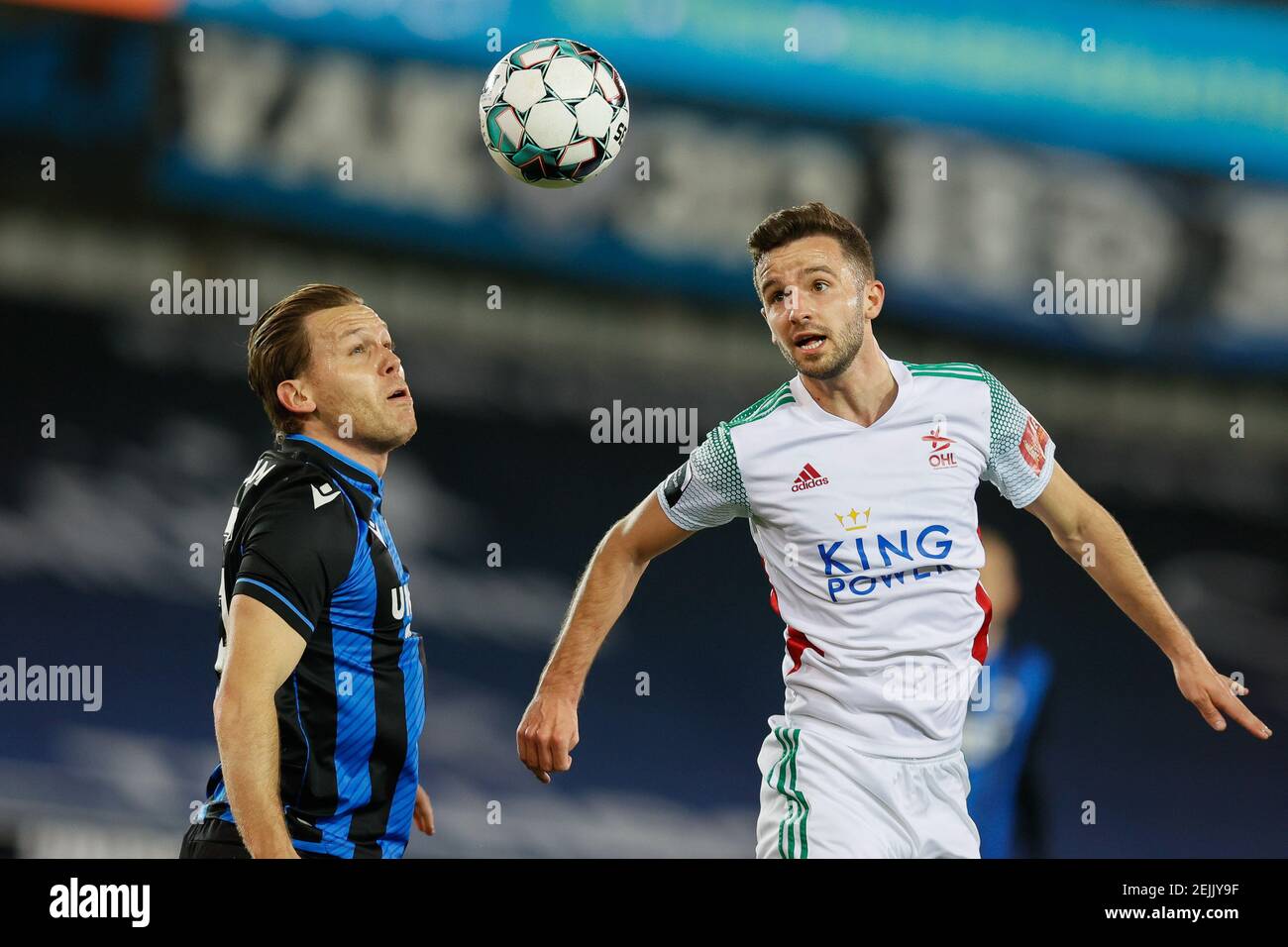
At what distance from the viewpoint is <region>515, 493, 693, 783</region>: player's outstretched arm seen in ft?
12.1

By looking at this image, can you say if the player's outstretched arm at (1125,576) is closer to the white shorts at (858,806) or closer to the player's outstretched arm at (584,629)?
the white shorts at (858,806)

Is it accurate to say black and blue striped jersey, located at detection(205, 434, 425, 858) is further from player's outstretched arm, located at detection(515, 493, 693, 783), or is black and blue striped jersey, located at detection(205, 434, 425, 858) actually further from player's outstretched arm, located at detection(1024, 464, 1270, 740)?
player's outstretched arm, located at detection(1024, 464, 1270, 740)

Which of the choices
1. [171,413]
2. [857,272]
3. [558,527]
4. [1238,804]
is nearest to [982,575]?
[1238,804]

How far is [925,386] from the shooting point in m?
3.97

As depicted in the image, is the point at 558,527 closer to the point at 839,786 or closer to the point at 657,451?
the point at 657,451

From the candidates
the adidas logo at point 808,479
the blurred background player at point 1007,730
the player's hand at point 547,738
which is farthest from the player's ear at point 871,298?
the blurred background player at point 1007,730

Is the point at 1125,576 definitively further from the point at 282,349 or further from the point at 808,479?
the point at 282,349

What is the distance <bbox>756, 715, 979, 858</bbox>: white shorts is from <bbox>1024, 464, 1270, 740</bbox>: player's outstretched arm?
0.76m

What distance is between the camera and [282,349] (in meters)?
3.57

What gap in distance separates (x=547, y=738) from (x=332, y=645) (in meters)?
0.74

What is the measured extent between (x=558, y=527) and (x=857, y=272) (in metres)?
2.39

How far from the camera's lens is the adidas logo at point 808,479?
151 inches

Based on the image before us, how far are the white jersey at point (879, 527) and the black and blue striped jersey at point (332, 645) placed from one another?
3.35ft

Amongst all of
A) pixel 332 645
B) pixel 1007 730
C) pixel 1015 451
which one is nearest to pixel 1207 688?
pixel 1015 451
